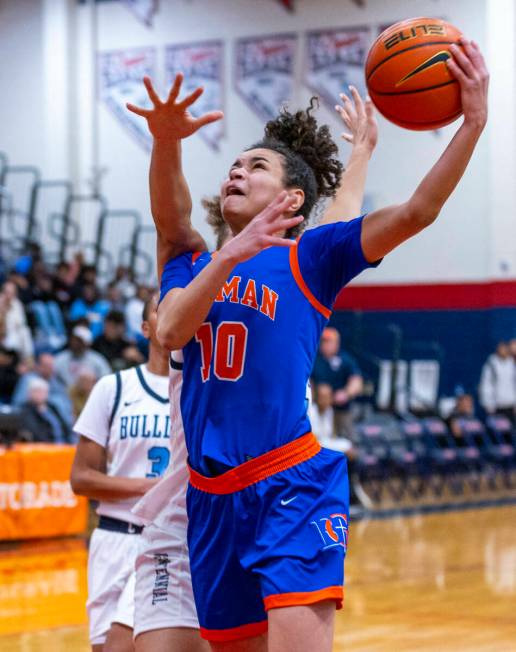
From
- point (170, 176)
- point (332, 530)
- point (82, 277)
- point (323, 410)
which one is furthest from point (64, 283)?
point (332, 530)

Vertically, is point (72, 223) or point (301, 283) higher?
point (72, 223)

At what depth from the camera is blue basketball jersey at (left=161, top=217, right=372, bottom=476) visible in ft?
10.7

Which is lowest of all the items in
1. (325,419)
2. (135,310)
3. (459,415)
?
(459,415)

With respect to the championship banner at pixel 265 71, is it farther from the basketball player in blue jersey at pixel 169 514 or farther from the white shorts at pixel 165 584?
the white shorts at pixel 165 584

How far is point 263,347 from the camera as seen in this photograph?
331 cm

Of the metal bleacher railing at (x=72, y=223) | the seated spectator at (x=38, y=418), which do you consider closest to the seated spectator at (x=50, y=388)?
the seated spectator at (x=38, y=418)

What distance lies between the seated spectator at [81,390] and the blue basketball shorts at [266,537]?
868 centimetres

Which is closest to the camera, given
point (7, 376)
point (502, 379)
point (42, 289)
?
point (7, 376)

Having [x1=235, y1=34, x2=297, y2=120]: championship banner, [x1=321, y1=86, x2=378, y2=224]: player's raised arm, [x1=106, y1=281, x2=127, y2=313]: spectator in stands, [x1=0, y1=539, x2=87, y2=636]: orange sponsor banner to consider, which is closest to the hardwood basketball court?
[x1=0, y1=539, x2=87, y2=636]: orange sponsor banner

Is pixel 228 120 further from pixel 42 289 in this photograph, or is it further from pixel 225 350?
pixel 225 350

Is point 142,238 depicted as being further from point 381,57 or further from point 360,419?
point 381,57

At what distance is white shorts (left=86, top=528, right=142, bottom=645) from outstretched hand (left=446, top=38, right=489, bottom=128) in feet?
7.12

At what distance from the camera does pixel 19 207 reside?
20.1 meters

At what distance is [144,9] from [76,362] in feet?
31.4
